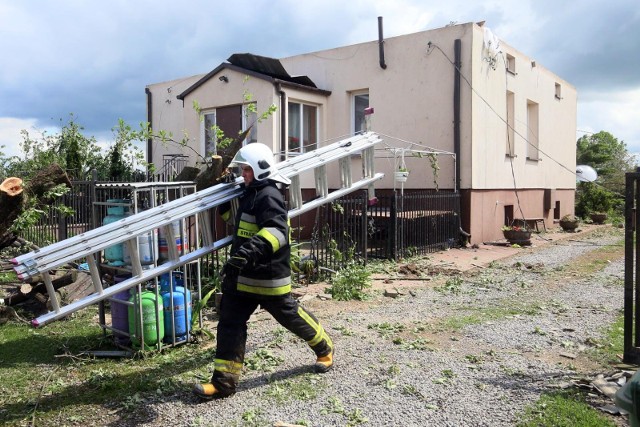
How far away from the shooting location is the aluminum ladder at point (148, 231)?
369 centimetres

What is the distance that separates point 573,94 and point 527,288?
16.3 meters

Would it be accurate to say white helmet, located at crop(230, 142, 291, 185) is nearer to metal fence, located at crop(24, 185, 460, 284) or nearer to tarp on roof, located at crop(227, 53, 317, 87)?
metal fence, located at crop(24, 185, 460, 284)

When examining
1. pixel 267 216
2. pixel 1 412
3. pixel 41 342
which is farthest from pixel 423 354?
pixel 41 342

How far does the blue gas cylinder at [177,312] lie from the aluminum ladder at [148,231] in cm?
82

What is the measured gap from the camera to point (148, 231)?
4.07m

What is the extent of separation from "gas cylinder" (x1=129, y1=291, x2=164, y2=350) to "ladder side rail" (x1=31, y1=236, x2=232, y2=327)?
2.55ft

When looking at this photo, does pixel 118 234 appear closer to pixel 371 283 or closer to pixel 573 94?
pixel 371 283

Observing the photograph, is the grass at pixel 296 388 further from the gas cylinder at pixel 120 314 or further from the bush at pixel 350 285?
→ the bush at pixel 350 285

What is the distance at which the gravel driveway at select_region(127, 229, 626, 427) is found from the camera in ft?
12.7

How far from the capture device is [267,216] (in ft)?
13.6

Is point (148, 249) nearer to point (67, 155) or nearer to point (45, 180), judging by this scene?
point (45, 180)

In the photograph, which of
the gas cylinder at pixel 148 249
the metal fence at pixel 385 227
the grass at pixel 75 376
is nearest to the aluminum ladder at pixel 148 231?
the gas cylinder at pixel 148 249

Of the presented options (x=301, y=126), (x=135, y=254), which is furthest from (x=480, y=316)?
(x=301, y=126)

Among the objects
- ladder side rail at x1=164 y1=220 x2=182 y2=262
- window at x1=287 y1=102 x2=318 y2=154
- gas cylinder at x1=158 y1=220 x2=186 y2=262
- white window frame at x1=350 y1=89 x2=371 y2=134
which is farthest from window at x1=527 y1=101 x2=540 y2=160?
ladder side rail at x1=164 y1=220 x2=182 y2=262
